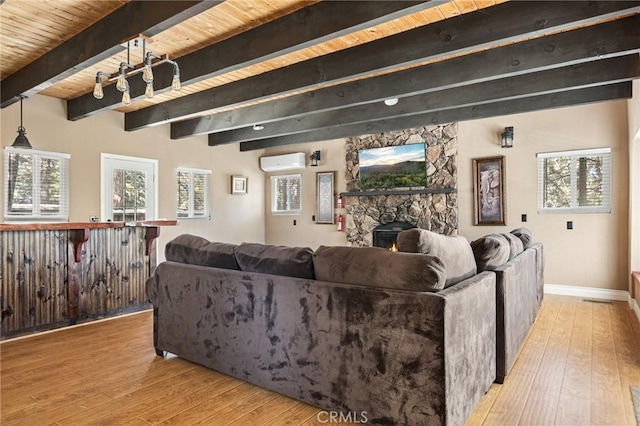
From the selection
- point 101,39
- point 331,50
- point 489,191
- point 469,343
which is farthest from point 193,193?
point 469,343

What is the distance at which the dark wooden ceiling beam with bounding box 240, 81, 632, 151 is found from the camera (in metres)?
4.51

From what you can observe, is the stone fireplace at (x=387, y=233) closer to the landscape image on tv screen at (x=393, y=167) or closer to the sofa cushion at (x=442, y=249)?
the landscape image on tv screen at (x=393, y=167)

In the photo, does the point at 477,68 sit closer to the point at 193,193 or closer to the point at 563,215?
the point at 563,215

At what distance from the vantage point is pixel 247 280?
2.51 m

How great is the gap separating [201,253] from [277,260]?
784mm

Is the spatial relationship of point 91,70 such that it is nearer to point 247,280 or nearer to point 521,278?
point 247,280

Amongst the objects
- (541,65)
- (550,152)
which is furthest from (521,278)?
(550,152)

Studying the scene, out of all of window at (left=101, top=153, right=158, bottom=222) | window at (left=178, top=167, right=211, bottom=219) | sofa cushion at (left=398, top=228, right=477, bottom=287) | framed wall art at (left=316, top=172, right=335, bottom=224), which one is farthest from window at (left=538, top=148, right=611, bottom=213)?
window at (left=101, top=153, right=158, bottom=222)

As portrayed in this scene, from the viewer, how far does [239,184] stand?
7945 mm

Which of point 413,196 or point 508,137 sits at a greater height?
point 508,137

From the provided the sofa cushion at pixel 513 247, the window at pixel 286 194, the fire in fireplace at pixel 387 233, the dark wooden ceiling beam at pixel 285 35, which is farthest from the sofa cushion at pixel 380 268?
the window at pixel 286 194

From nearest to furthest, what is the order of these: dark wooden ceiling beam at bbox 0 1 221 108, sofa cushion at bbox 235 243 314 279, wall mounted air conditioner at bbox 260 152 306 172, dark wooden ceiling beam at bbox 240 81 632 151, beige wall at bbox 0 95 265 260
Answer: sofa cushion at bbox 235 243 314 279 < dark wooden ceiling beam at bbox 0 1 221 108 < dark wooden ceiling beam at bbox 240 81 632 151 < beige wall at bbox 0 95 265 260 < wall mounted air conditioner at bbox 260 152 306 172

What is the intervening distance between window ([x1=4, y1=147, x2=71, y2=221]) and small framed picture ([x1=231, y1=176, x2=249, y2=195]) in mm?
3027
